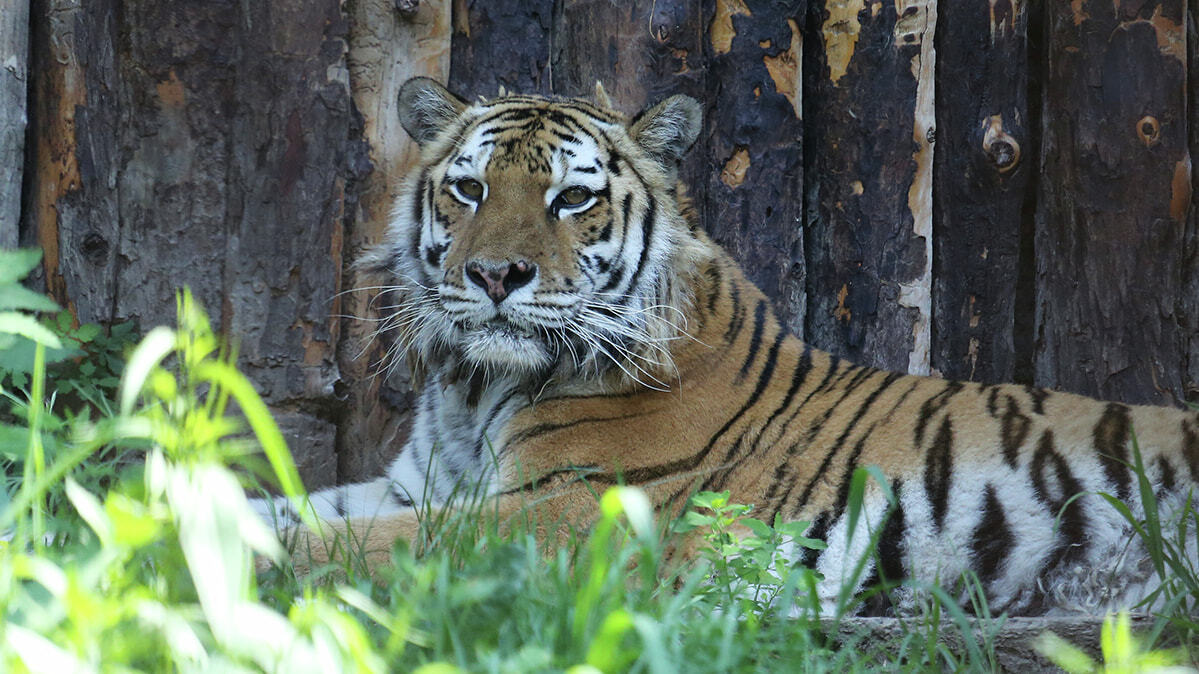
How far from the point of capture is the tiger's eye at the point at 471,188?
3.10 m

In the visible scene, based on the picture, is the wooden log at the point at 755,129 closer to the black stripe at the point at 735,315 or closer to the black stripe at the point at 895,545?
the black stripe at the point at 735,315

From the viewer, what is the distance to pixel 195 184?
11.7 feet

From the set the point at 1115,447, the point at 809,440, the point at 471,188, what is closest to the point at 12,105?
the point at 471,188

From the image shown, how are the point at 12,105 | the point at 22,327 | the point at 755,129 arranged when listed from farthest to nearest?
the point at 755,129 < the point at 12,105 < the point at 22,327

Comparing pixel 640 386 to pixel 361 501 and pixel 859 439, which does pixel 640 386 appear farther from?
pixel 361 501

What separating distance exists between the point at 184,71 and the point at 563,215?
140 centimetres

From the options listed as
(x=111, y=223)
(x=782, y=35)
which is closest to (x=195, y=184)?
(x=111, y=223)

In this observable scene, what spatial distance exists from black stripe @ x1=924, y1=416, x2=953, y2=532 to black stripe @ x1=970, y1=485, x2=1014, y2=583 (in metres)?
0.09

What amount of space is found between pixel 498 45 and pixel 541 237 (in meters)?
1.19

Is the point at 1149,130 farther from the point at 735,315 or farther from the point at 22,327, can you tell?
the point at 22,327

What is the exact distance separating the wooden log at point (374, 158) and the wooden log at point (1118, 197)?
7.19 feet

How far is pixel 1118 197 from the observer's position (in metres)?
3.86

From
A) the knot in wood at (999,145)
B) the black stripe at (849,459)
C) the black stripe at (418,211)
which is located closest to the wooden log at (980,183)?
the knot in wood at (999,145)

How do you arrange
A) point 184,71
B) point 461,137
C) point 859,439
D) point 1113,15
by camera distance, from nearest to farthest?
point 859,439 < point 461,137 < point 184,71 < point 1113,15
